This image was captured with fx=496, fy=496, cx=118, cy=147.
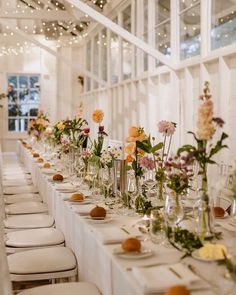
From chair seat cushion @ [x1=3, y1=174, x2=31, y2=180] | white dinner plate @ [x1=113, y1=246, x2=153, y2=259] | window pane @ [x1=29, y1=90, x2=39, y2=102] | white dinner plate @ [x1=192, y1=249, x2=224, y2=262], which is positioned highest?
window pane @ [x1=29, y1=90, x2=39, y2=102]

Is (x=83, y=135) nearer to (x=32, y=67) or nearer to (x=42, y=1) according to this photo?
(x=42, y=1)

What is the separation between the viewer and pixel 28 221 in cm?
415

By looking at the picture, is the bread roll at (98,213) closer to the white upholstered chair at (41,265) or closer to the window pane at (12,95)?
the white upholstered chair at (41,265)

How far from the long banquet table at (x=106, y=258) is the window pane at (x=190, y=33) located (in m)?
2.62

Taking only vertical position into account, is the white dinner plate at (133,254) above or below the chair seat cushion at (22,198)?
above

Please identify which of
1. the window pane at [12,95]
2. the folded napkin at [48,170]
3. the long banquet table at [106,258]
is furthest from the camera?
the window pane at [12,95]

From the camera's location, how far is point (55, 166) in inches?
235

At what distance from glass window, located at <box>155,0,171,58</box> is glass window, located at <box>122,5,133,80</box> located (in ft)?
4.42

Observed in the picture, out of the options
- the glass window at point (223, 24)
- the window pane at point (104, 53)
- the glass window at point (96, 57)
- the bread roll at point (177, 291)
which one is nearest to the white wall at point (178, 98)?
the glass window at point (223, 24)

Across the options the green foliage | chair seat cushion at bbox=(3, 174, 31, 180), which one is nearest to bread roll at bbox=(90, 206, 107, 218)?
the green foliage

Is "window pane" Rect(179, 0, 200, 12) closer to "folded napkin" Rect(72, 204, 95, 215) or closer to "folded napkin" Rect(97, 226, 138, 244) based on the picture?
"folded napkin" Rect(72, 204, 95, 215)

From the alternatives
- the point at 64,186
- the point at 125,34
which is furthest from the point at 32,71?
the point at 64,186

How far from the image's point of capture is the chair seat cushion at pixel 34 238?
3469mm

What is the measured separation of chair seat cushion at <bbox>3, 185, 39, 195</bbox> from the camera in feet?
20.6
